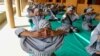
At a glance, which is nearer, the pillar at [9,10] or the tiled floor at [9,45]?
the tiled floor at [9,45]

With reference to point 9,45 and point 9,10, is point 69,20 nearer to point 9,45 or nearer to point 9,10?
point 9,10

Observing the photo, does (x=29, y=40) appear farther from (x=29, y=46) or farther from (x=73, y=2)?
(x=73, y=2)

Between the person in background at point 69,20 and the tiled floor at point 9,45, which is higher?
the person in background at point 69,20

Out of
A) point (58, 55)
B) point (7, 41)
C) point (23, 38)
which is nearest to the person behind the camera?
point (23, 38)

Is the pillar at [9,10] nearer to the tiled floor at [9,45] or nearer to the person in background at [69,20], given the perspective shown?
the tiled floor at [9,45]

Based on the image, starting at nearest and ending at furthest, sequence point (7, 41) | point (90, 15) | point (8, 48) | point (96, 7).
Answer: point (8, 48) → point (7, 41) → point (90, 15) → point (96, 7)

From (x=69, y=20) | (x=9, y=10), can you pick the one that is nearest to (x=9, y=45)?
(x=9, y=10)

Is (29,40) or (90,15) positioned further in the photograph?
(90,15)

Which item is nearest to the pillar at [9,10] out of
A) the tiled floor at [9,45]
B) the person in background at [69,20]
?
the tiled floor at [9,45]

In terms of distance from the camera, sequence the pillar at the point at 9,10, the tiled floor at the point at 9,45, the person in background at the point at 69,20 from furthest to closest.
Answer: the pillar at the point at 9,10 < the person in background at the point at 69,20 < the tiled floor at the point at 9,45

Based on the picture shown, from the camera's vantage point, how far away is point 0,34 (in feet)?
17.4

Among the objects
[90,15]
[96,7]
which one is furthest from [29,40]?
[96,7]

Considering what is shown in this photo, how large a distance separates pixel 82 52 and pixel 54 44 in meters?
1.07

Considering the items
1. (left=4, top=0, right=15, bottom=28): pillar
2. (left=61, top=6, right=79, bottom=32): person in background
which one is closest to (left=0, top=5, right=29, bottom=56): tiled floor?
(left=4, top=0, right=15, bottom=28): pillar
